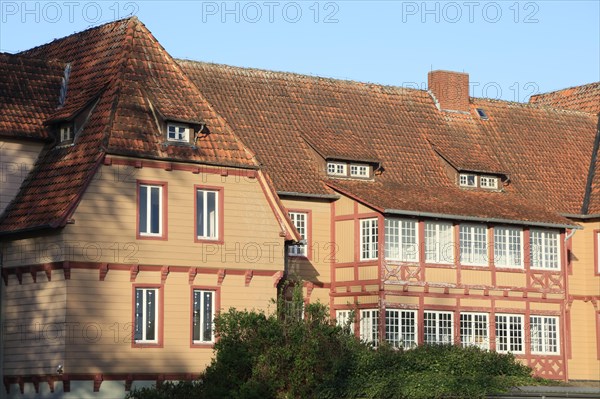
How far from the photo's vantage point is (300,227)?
157 feet

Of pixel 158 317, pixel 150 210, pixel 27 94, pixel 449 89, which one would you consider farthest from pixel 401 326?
pixel 27 94

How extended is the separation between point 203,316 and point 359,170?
1118 centimetres

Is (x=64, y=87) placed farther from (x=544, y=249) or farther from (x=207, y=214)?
(x=544, y=249)

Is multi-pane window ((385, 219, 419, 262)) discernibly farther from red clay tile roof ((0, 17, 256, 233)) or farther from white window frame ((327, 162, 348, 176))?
red clay tile roof ((0, 17, 256, 233))

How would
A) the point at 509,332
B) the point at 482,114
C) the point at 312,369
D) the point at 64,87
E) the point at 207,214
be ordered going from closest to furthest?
the point at 312,369 < the point at 207,214 < the point at 64,87 < the point at 509,332 < the point at 482,114

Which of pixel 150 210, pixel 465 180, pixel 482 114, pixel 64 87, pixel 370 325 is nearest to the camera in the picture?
pixel 150 210

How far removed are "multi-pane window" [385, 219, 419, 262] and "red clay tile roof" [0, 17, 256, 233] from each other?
283 inches

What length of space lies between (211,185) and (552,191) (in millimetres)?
17921

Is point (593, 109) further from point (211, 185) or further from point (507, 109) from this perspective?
point (211, 185)

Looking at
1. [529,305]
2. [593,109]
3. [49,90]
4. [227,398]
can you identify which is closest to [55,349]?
[227,398]

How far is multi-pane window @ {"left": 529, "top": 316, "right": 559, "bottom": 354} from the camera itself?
50719mm

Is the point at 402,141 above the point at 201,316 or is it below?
above

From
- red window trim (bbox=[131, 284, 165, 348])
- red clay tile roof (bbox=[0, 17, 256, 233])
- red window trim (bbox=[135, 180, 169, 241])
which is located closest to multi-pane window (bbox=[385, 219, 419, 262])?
red clay tile roof (bbox=[0, 17, 256, 233])

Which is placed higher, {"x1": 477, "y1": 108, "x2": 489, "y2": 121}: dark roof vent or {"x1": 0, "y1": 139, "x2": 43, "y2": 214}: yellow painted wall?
{"x1": 477, "y1": 108, "x2": 489, "y2": 121}: dark roof vent
